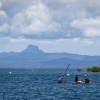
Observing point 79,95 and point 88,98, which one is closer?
point 88,98

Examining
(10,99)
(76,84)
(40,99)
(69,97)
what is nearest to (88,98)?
(69,97)

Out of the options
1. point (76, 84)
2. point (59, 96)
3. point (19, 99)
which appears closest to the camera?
point (19, 99)

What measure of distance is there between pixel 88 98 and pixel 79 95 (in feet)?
14.8

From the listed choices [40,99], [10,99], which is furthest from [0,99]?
[40,99]

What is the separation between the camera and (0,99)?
6253 centimetres

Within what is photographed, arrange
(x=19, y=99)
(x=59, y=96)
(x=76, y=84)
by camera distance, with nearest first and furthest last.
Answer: (x=19, y=99), (x=59, y=96), (x=76, y=84)

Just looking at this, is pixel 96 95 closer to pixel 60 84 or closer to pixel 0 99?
pixel 0 99

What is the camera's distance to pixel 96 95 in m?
68.8

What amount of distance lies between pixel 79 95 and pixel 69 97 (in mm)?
2964

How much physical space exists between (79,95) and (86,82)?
26983mm

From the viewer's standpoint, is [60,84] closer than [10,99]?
No

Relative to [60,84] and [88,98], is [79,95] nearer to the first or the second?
[88,98]

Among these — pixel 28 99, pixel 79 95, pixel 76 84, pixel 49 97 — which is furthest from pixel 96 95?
pixel 76 84

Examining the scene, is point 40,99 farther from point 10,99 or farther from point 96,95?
point 96,95
